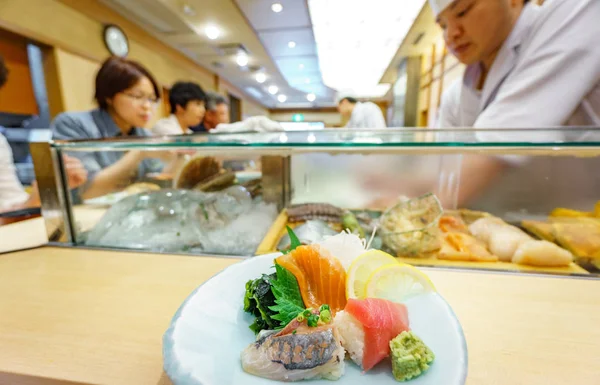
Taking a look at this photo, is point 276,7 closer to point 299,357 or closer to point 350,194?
point 350,194

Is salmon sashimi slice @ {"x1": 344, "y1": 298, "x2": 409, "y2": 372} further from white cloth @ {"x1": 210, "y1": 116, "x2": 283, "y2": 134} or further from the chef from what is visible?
the chef

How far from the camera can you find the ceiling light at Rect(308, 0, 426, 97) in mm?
3990

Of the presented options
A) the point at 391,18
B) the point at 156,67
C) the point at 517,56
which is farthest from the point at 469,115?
the point at 156,67

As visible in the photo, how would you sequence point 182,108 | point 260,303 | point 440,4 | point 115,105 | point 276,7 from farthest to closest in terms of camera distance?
point 276,7
point 182,108
point 115,105
point 440,4
point 260,303

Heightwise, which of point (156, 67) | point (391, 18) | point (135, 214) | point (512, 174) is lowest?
point (135, 214)

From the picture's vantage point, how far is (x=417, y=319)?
0.55 meters

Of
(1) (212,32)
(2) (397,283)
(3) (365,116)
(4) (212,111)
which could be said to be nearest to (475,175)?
(2) (397,283)

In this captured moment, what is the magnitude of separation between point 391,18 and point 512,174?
4198 mm

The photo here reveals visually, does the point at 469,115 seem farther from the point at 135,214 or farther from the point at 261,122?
the point at 135,214

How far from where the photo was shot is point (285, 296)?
577 millimetres

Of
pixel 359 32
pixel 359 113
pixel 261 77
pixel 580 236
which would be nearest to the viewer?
pixel 580 236

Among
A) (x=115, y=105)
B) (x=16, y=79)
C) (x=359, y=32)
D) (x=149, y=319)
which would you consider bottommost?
(x=149, y=319)

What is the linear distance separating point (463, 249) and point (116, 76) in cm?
271

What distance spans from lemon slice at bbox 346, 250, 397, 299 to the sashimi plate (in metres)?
0.10
